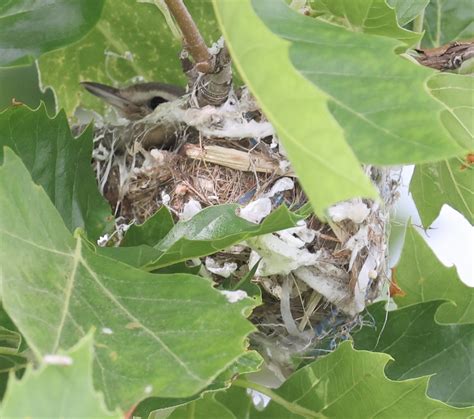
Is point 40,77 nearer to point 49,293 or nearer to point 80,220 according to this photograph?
point 80,220

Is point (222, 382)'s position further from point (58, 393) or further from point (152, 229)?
point (58, 393)

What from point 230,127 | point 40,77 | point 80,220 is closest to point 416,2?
point 230,127

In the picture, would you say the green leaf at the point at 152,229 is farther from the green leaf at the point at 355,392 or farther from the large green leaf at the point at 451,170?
the large green leaf at the point at 451,170

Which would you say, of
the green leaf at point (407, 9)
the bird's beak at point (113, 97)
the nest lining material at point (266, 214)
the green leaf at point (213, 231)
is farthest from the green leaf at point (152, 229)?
the bird's beak at point (113, 97)

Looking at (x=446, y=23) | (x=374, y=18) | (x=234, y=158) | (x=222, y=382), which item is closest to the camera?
(x=222, y=382)

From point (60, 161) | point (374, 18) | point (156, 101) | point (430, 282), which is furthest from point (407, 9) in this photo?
point (156, 101)

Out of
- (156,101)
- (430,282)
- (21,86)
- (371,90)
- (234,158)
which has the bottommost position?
(21,86)
